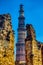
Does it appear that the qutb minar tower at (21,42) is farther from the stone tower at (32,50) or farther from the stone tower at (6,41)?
the stone tower at (6,41)

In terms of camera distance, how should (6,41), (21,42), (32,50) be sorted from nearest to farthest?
(6,41), (32,50), (21,42)

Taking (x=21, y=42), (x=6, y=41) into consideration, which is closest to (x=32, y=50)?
(x=6, y=41)

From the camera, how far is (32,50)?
13445 millimetres

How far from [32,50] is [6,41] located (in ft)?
20.4

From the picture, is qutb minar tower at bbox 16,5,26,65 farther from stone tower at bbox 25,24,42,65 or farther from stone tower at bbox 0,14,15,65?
stone tower at bbox 0,14,15,65

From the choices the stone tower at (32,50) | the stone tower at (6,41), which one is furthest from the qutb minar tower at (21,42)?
the stone tower at (6,41)

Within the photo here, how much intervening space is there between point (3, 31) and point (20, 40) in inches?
1764

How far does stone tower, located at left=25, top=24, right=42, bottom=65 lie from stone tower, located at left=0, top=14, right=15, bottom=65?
5383 millimetres

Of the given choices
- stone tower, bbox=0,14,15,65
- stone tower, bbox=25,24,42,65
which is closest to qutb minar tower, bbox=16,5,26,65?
stone tower, bbox=25,24,42,65

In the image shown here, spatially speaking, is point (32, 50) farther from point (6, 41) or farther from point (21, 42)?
point (21, 42)

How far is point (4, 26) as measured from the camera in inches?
300

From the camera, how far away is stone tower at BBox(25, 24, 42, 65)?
1325 cm

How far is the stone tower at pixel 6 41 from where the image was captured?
7090 mm

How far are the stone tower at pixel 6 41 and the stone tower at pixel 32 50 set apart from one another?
17.7 feet
